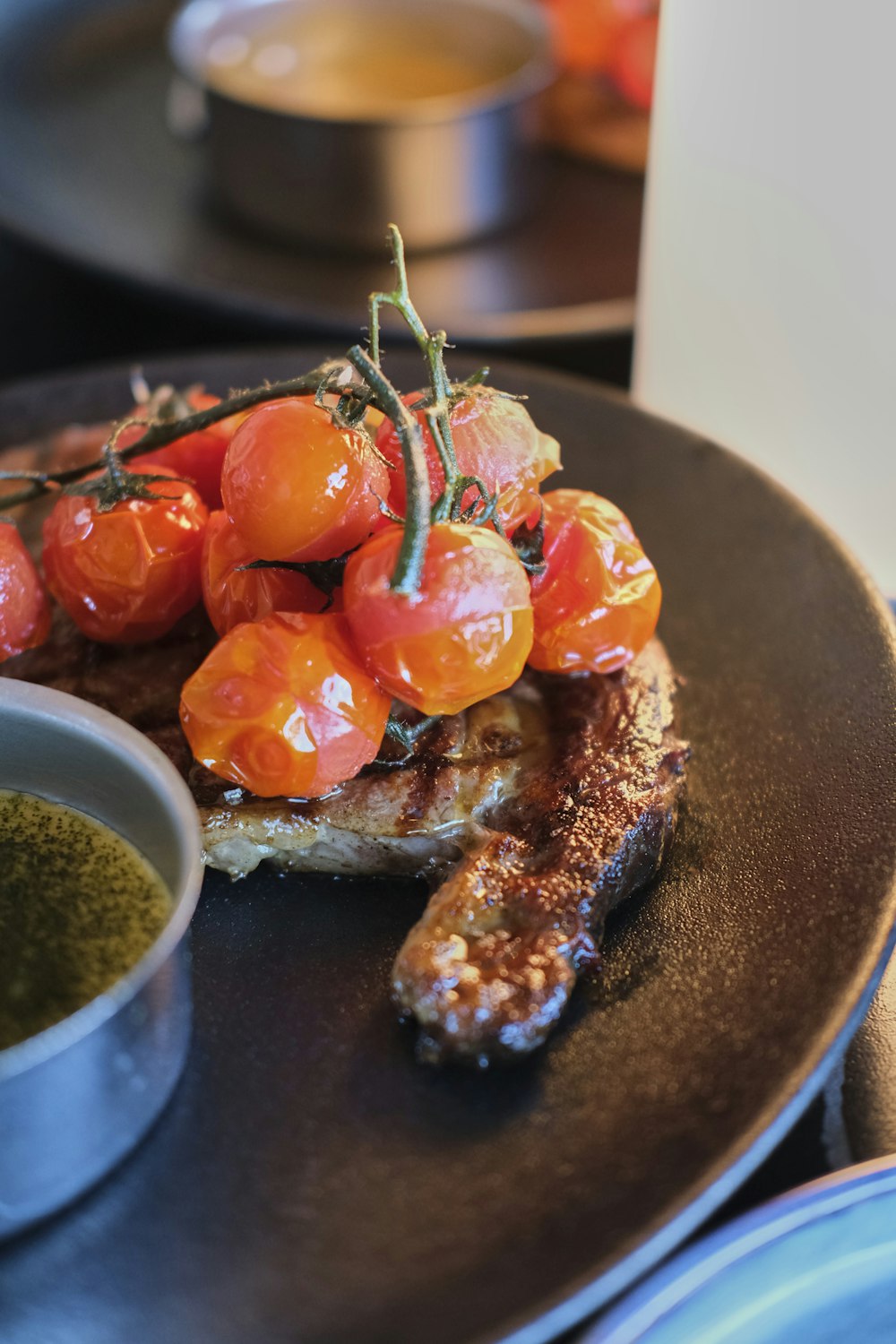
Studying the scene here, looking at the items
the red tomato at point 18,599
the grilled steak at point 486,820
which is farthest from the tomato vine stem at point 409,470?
the red tomato at point 18,599

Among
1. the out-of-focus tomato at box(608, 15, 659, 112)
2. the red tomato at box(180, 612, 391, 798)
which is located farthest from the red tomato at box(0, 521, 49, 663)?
the out-of-focus tomato at box(608, 15, 659, 112)

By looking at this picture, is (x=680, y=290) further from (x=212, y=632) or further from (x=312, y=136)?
(x=212, y=632)

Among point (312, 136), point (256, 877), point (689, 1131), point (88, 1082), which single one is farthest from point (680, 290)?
point (88, 1082)

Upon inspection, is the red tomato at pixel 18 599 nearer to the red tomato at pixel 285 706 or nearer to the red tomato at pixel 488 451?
the red tomato at pixel 285 706

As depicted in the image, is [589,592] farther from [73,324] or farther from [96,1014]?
[73,324]

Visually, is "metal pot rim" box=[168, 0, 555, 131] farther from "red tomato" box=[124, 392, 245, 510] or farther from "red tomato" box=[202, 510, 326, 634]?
"red tomato" box=[202, 510, 326, 634]

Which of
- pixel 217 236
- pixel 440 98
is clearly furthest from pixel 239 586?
pixel 440 98
